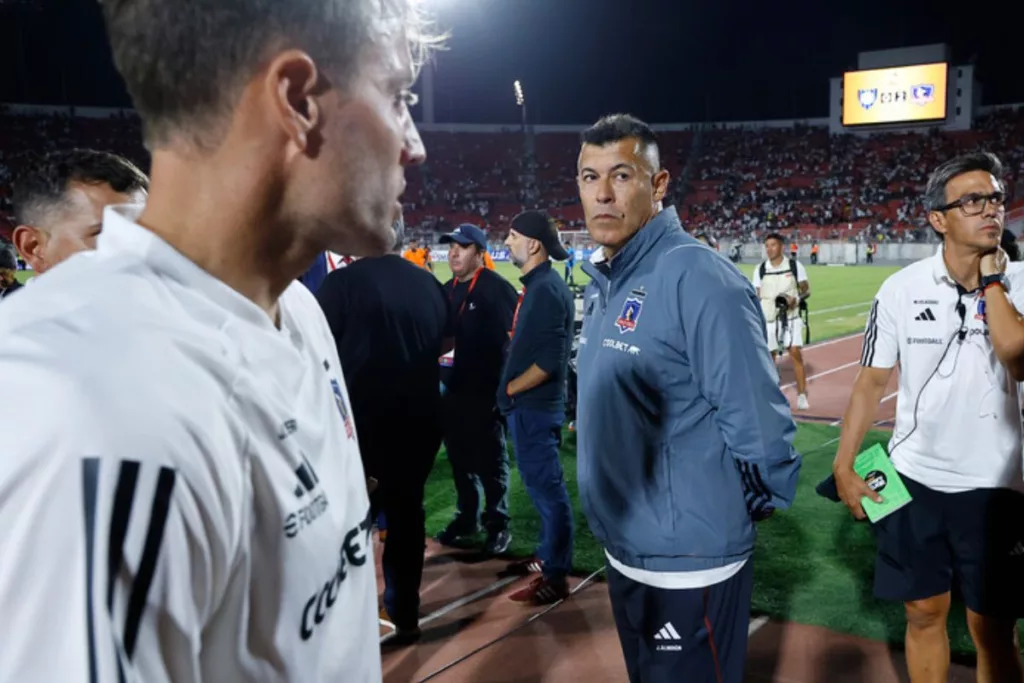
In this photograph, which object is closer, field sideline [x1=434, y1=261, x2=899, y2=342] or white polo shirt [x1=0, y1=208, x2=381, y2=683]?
white polo shirt [x1=0, y1=208, x2=381, y2=683]

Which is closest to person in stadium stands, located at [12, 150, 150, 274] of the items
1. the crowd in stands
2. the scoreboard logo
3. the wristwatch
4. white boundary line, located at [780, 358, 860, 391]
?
the wristwatch

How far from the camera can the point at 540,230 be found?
534cm

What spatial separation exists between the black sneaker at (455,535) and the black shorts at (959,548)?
3.21m

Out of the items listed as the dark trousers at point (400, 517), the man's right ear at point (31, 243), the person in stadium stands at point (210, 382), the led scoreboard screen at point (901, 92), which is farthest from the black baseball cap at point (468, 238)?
the led scoreboard screen at point (901, 92)

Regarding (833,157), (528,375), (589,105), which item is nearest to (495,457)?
(528,375)

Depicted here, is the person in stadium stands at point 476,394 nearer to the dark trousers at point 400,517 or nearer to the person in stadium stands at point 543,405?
the person in stadium stands at point 543,405

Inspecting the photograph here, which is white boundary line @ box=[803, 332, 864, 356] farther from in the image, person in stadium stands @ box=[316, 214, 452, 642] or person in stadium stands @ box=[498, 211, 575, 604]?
person in stadium stands @ box=[316, 214, 452, 642]

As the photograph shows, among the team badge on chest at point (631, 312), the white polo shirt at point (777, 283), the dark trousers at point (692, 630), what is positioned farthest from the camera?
the white polo shirt at point (777, 283)

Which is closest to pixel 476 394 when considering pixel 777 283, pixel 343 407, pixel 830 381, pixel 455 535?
pixel 455 535

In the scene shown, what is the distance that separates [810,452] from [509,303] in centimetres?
399

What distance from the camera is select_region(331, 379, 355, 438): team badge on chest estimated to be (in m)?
1.37

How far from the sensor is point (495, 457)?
232 inches

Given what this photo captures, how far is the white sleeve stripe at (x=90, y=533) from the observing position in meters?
0.70

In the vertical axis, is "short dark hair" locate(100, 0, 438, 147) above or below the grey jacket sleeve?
above
